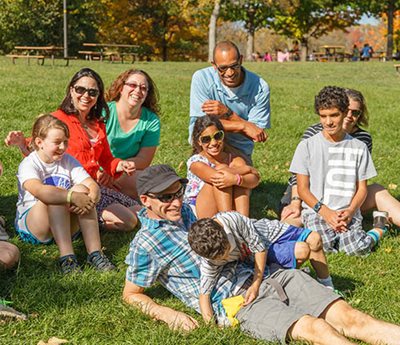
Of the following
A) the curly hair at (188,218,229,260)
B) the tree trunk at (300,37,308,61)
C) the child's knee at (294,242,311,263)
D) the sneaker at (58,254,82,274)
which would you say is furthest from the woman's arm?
the tree trunk at (300,37,308,61)

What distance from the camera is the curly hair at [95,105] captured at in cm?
555

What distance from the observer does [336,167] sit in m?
5.57

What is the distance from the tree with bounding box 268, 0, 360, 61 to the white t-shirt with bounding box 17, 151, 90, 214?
43468mm

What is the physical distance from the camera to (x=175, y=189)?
3.88 meters

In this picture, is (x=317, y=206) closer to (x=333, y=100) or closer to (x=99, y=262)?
(x=333, y=100)

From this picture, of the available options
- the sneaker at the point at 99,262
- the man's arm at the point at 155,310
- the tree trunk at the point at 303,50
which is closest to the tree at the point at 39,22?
the tree trunk at the point at 303,50

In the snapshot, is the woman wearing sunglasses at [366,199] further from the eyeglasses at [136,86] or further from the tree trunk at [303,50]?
the tree trunk at [303,50]

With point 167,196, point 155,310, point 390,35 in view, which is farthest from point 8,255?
point 390,35

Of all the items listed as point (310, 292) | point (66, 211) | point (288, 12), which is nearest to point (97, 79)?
point (66, 211)

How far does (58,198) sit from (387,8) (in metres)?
45.4

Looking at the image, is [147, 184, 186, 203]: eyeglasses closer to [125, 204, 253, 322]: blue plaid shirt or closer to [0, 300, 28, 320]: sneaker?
[125, 204, 253, 322]: blue plaid shirt

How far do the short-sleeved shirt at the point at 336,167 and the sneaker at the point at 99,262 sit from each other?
1.80 meters

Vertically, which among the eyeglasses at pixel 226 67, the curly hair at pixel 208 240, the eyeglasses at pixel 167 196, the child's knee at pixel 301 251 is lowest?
the child's knee at pixel 301 251

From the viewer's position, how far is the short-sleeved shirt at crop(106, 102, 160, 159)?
6184 millimetres
